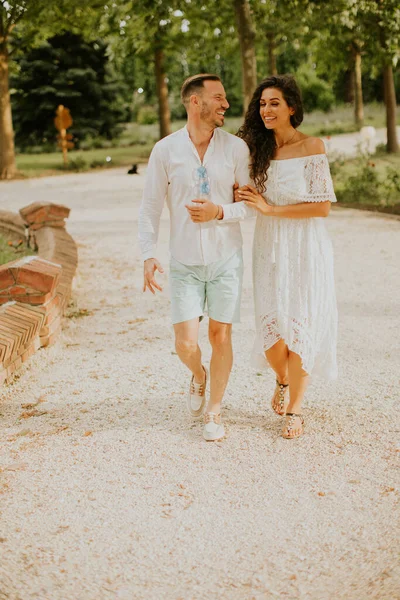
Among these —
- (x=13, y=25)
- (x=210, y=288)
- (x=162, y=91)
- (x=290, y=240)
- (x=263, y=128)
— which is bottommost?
(x=210, y=288)

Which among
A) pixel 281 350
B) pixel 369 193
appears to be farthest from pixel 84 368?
pixel 369 193

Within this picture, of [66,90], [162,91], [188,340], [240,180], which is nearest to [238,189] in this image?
[240,180]

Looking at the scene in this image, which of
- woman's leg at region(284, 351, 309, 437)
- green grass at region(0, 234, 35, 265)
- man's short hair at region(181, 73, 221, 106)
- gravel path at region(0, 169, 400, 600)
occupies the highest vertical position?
man's short hair at region(181, 73, 221, 106)

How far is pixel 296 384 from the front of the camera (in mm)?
4320

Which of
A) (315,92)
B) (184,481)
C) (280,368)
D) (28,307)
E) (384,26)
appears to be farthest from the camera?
(315,92)

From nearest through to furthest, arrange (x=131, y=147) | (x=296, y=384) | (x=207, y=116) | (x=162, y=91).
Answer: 1. (x=207, y=116)
2. (x=296, y=384)
3. (x=162, y=91)
4. (x=131, y=147)

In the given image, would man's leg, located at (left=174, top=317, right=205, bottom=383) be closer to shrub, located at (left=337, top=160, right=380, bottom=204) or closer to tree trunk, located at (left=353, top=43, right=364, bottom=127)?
shrub, located at (left=337, top=160, right=380, bottom=204)

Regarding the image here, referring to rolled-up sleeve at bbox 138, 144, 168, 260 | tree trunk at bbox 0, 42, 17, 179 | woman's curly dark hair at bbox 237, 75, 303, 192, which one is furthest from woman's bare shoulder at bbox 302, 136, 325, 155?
tree trunk at bbox 0, 42, 17, 179

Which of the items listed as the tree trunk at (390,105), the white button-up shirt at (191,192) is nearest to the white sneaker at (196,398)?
the white button-up shirt at (191,192)

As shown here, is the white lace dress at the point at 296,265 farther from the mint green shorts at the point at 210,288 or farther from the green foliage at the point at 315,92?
the green foliage at the point at 315,92

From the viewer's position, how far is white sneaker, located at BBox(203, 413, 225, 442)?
4219 millimetres

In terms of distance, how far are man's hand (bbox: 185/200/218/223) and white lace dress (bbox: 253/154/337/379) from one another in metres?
0.40

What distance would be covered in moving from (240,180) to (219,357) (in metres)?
0.99

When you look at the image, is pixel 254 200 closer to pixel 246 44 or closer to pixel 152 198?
pixel 152 198
